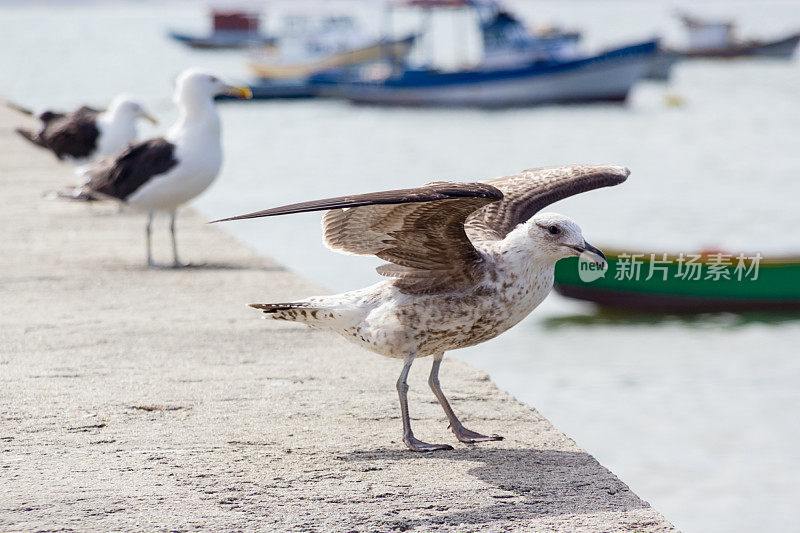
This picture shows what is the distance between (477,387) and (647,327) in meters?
11.4

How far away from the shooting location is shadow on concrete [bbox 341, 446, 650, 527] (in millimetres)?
3670

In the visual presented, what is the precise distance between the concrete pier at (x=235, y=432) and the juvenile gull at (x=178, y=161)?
A: 1.10m

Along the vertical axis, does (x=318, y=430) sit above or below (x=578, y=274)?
above

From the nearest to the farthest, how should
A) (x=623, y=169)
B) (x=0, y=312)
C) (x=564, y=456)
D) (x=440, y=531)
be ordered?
1. (x=440, y=531)
2. (x=564, y=456)
3. (x=623, y=169)
4. (x=0, y=312)

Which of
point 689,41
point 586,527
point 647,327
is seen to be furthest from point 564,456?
point 689,41

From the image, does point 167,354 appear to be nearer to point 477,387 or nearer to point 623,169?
point 477,387

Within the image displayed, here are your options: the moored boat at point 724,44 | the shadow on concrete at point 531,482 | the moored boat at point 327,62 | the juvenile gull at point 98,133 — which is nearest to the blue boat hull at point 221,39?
the moored boat at point 327,62

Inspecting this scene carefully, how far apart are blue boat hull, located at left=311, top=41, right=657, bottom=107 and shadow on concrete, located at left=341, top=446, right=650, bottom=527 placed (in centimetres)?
4092

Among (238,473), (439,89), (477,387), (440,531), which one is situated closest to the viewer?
(440,531)

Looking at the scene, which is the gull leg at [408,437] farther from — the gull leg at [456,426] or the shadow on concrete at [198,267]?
the shadow on concrete at [198,267]

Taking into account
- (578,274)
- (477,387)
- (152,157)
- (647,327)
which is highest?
(152,157)

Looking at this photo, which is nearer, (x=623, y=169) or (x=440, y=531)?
(x=440, y=531)

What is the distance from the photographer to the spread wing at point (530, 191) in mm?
5023

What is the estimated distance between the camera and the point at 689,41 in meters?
68.6
